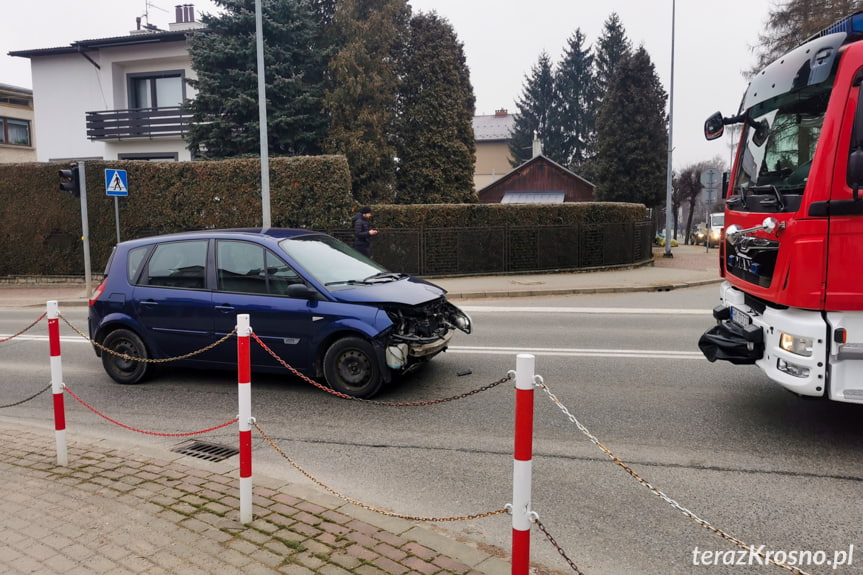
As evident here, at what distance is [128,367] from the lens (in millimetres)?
7664

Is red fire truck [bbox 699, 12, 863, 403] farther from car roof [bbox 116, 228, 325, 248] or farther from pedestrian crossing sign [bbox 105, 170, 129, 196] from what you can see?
Answer: pedestrian crossing sign [bbox 105, 170, 129, 196]

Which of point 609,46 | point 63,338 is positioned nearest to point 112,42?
point 63,338

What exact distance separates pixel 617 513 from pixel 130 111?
95.1ft

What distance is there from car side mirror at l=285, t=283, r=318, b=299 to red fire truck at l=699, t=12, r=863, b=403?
3.86m

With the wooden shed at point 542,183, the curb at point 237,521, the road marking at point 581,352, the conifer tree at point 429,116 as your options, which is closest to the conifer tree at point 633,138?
the wooden shed at point 542,183

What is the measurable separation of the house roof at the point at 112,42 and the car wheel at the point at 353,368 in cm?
2427

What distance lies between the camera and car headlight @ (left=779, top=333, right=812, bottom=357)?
473cm

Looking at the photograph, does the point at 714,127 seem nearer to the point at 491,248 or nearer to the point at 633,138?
the point at 491,248

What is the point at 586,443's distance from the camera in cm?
545

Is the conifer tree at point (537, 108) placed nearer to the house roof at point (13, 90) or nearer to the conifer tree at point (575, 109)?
the conifer tree at point (575, 109)

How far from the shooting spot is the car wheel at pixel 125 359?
299 inches

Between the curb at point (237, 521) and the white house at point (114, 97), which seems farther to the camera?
the white house at point (114, 97)

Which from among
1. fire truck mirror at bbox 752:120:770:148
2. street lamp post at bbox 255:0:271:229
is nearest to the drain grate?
fire truck mirror at bbox 752:120:770:148

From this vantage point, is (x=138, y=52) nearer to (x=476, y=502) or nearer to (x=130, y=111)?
(x=130, y=111)
